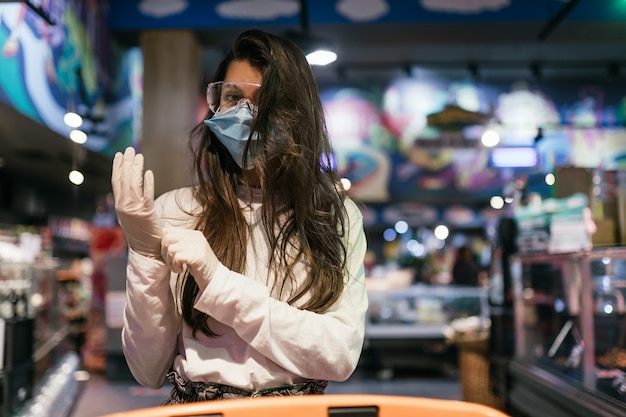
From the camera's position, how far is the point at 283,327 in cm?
118

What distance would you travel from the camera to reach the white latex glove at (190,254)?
1.15 meters

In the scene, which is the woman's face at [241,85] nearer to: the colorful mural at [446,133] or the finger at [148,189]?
the finger at [148,189]

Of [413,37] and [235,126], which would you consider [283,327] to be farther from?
[413,37]

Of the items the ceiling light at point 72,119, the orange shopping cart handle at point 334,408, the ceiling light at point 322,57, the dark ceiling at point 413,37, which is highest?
the dark ceiling at point 413,37

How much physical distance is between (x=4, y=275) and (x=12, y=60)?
1.83m

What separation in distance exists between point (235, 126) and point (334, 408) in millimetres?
670

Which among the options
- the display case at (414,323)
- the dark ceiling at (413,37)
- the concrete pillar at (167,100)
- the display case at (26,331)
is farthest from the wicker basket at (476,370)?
the concrete pillar at (167,100)

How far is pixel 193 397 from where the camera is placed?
1.28 m

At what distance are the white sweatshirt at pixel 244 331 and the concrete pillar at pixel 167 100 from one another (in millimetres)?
6214

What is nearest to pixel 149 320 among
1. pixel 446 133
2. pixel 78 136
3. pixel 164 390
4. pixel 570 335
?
pixel 570 335

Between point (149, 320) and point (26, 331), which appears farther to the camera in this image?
point (26, 331)

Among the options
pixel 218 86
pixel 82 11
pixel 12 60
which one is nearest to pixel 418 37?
pixel 82 11

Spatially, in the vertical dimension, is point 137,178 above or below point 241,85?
below

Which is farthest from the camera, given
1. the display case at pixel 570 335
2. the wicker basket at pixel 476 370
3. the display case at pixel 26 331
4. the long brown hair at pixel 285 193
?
the wicker basket at pixel 476 370
